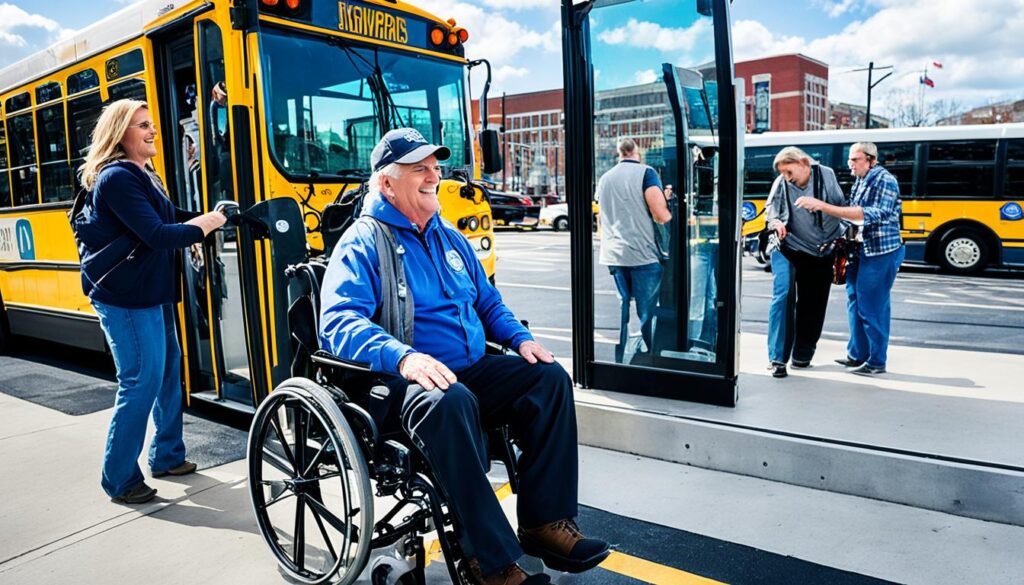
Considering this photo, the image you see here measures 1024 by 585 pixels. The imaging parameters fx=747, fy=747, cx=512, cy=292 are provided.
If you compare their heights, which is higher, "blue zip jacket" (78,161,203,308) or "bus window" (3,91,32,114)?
"bus window" (3,91,32,114)

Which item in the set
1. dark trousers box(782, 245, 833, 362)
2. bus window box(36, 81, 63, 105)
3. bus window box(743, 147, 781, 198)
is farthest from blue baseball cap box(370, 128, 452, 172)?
bus window box(743, 147, 781, 198)

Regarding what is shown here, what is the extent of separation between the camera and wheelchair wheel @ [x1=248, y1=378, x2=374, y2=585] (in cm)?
243

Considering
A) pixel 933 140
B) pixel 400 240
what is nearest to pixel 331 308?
pixel 400 240

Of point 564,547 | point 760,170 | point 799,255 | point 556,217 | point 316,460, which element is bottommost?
point 564,547

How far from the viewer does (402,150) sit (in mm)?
2863

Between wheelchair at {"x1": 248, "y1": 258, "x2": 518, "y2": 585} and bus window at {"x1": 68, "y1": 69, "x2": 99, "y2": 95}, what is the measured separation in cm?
366

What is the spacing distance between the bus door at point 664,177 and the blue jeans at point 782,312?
2.81ft

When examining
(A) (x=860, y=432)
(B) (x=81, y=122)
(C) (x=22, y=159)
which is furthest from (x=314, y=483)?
(C) (x=22, y=159)

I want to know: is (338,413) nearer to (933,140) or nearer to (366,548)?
(366,548)

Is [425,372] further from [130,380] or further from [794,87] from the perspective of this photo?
[794,87]

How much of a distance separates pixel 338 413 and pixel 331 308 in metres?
0.40

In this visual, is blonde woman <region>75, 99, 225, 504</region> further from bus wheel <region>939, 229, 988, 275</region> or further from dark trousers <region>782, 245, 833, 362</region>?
bus wheel <region>939, 229, 988, 275</region>

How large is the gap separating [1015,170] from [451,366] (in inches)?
535

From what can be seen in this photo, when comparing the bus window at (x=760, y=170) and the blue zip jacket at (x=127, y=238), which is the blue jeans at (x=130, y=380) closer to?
the blue zip jacket at (x=127, y=238)
